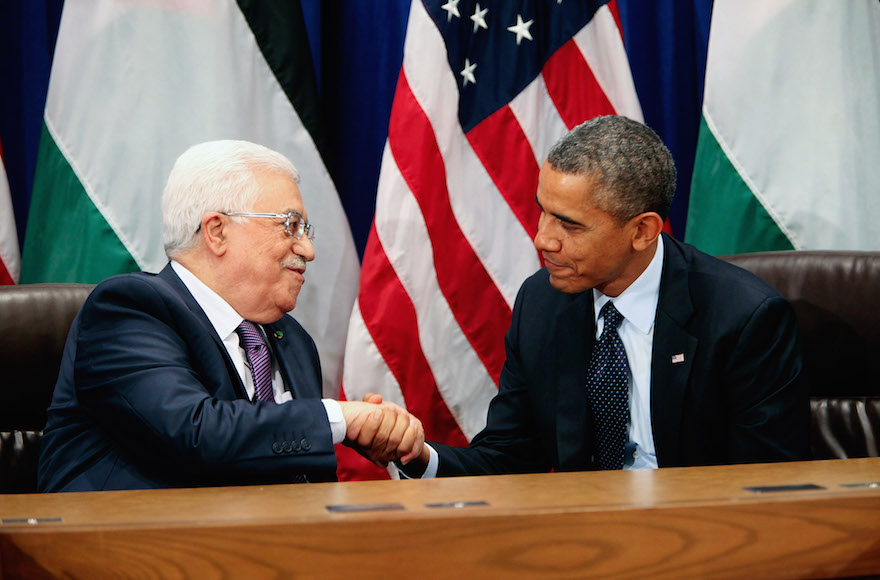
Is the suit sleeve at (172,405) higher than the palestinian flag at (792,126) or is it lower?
lower

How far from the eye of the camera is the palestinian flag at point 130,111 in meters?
2.96

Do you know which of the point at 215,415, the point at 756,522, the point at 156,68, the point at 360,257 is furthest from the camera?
the point at 360,257

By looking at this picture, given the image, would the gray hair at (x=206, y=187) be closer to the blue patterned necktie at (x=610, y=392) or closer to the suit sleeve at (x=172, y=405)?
the suit sleeve at (x=172, y=405)

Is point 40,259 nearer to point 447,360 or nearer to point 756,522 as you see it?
point 447,360

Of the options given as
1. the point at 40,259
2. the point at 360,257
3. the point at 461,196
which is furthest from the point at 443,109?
the point at 40,259

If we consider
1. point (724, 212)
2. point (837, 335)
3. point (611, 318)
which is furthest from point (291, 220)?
point (724, 212)

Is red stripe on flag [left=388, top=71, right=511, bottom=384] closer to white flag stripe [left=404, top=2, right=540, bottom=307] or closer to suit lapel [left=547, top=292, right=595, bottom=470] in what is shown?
white flag stripe [left=404, top=2, right=540, bottom=307]

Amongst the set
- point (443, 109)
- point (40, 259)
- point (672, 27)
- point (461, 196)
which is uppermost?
point (672, 27)

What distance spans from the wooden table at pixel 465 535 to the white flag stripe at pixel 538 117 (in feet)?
6.62

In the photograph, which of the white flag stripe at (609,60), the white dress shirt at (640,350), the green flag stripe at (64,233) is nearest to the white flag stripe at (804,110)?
the white flag stripe at (609,60)

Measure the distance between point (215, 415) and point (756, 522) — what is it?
104 cm

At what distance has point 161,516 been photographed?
4.22 feet

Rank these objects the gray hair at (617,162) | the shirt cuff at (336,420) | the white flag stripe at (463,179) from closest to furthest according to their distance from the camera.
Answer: the shirt cuff at (336,420)
the gray hair at (617,162)
the white flag stripe at (463,179)

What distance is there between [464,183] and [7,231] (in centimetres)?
153
